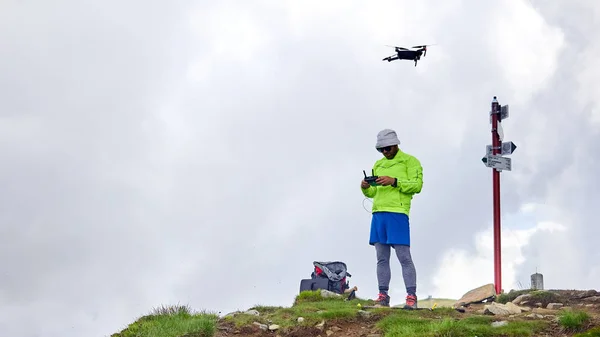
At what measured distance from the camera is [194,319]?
1069cm

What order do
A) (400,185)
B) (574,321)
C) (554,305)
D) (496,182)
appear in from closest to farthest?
(574,321) < (400,185) < (554,305) < (496,182)

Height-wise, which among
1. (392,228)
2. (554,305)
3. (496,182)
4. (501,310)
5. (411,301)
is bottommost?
(501,310)

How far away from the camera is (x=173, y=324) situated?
10.5 metres

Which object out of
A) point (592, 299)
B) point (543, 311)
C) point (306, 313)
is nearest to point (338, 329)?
point (306, 313)

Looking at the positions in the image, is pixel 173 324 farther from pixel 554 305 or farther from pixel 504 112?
pixel 504 112

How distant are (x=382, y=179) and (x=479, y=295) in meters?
4.51

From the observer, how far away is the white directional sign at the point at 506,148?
16.4 metres

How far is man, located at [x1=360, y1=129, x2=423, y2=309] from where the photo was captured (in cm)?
1189

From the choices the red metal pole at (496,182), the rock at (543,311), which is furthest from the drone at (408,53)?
the rock at (543,311)

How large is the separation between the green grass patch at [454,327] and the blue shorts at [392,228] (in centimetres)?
177

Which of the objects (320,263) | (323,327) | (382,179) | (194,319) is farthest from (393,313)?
(320,263)

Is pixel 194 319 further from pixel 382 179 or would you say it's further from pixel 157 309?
pixel 382 179

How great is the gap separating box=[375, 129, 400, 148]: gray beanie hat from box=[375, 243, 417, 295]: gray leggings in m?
1.64

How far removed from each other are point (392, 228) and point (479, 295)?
3.94 metres
